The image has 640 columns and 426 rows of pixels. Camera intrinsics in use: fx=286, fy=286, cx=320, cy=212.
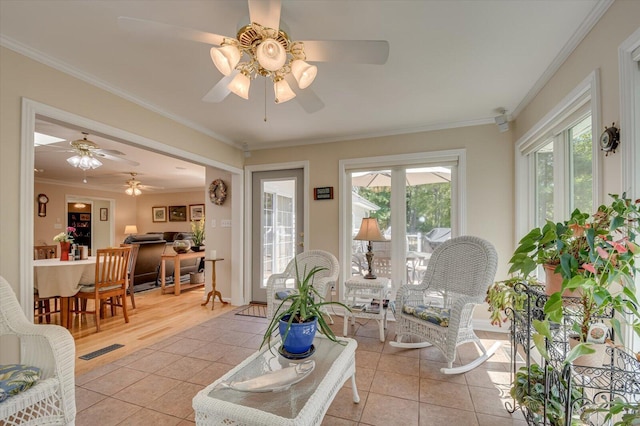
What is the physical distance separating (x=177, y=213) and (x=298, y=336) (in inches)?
332

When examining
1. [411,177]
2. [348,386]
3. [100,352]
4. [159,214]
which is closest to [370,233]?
[411,177]

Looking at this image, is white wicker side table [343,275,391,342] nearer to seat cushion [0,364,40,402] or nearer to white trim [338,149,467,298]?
white trim [338,149,467,298]

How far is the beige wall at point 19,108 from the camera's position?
189cm

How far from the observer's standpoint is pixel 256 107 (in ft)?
9.73

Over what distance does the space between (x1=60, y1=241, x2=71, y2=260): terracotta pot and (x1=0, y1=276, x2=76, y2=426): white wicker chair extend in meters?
2.32

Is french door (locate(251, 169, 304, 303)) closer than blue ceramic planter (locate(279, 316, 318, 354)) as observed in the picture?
No

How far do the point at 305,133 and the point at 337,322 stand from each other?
2460 millimetres

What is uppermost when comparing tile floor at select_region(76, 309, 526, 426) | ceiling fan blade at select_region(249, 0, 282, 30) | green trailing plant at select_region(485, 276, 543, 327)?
ceiling fan blade at select_region(249, 0, 282, 30)

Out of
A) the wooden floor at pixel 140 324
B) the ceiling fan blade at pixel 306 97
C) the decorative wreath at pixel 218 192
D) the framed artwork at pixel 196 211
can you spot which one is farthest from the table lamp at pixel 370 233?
the framed artwork at pixel 196 211

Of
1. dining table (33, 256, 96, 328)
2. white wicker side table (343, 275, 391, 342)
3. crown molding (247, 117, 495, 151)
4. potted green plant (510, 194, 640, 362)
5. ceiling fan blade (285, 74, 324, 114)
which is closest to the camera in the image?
potted green plant (510, 194, 640, 362)

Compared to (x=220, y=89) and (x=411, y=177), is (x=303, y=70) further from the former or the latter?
(x=411, y=177)

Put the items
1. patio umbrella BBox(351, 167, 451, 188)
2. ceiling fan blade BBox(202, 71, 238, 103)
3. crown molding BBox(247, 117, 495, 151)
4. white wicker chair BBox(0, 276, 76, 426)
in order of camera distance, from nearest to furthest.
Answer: white wicker chair BBox(0, 276, 76, 426)
ceiling fan blade BBox(202, 71, 238, 103)
crown molding BBox(247, 117, 495, 151)
patio umbrella BBox(351, 167, 451, 188)

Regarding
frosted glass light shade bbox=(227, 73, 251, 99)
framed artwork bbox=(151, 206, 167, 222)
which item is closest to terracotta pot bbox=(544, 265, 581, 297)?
frosted glass light shade bbox=(227, 73, 251, 99)

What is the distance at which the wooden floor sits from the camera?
110 inches
